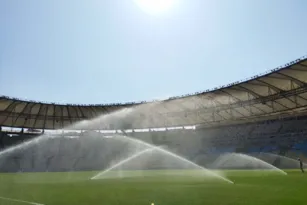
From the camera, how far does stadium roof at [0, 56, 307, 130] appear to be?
113 feet

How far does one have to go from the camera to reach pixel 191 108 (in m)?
49.2

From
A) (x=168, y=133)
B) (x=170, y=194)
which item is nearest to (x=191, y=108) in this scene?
(x=168, y=133)

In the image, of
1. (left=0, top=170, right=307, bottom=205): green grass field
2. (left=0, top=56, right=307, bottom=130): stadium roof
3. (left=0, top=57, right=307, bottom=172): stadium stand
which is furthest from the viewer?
(left=0, top=57, right=307, bottom=172): stadium stand

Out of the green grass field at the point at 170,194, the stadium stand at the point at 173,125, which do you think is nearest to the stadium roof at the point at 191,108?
the stadium stand at the point at 173,125

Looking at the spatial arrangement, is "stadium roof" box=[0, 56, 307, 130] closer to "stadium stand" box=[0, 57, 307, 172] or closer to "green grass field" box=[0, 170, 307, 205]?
"stadium stand" box=[0, 57, 307, 172]

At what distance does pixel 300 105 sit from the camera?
136 ft

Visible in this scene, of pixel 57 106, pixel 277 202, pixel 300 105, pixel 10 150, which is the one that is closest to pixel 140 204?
pixel 277 202

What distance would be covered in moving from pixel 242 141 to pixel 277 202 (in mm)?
48478

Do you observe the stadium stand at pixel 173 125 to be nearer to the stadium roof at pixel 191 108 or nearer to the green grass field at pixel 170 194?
the stadium roof at pixel 191 108

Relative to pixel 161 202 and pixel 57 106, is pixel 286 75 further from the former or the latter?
pixel 57 106

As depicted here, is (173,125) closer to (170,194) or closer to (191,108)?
(191,108)

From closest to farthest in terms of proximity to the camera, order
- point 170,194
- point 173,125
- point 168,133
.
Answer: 1. point 170,194
2. point 173,125
3. point 168,133

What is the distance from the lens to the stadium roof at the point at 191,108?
113 ft

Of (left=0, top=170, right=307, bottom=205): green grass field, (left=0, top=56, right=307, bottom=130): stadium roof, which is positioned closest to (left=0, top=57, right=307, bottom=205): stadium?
(left=0, top=56, right=307, bottom=130): stadium roof
